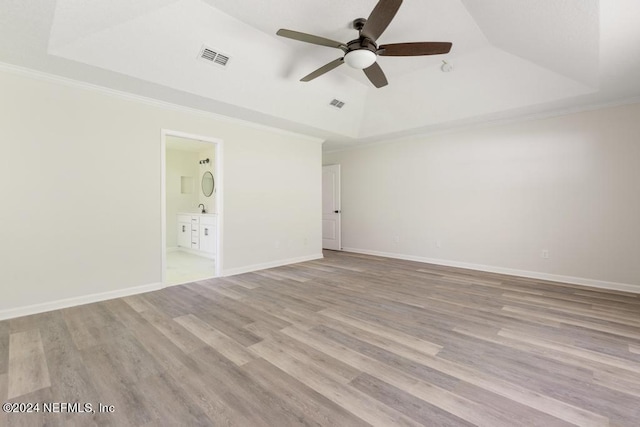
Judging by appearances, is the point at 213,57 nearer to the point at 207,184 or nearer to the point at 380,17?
the point at 380,17

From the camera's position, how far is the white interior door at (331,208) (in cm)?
743

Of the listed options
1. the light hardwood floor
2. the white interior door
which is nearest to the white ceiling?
the light hardwood floor

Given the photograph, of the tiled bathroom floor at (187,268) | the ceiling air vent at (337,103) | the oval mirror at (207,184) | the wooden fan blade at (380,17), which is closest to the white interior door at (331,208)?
the ceiling air vent at (337,103)

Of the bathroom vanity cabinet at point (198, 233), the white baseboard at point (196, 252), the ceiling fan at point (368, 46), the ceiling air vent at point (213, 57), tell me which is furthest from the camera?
the white baseboard at point (196, 252)

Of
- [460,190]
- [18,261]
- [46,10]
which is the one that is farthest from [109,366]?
[460,190]

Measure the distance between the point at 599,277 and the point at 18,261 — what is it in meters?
7.28

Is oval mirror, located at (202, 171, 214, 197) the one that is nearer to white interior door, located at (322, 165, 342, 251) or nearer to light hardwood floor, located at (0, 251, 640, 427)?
white interior door, located at (322, 165, 342, 251)

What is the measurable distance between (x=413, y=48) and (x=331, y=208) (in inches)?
200

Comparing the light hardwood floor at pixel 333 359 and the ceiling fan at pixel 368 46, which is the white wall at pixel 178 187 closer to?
the light hardwood floor at pixel 333 359

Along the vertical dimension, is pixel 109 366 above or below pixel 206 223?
below

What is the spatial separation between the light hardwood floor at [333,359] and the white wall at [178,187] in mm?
4192

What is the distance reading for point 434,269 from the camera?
5.26m

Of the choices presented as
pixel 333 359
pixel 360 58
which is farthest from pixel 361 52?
pixel 333 359

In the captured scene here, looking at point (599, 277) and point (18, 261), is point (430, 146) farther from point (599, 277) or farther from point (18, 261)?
point (18, 261)
